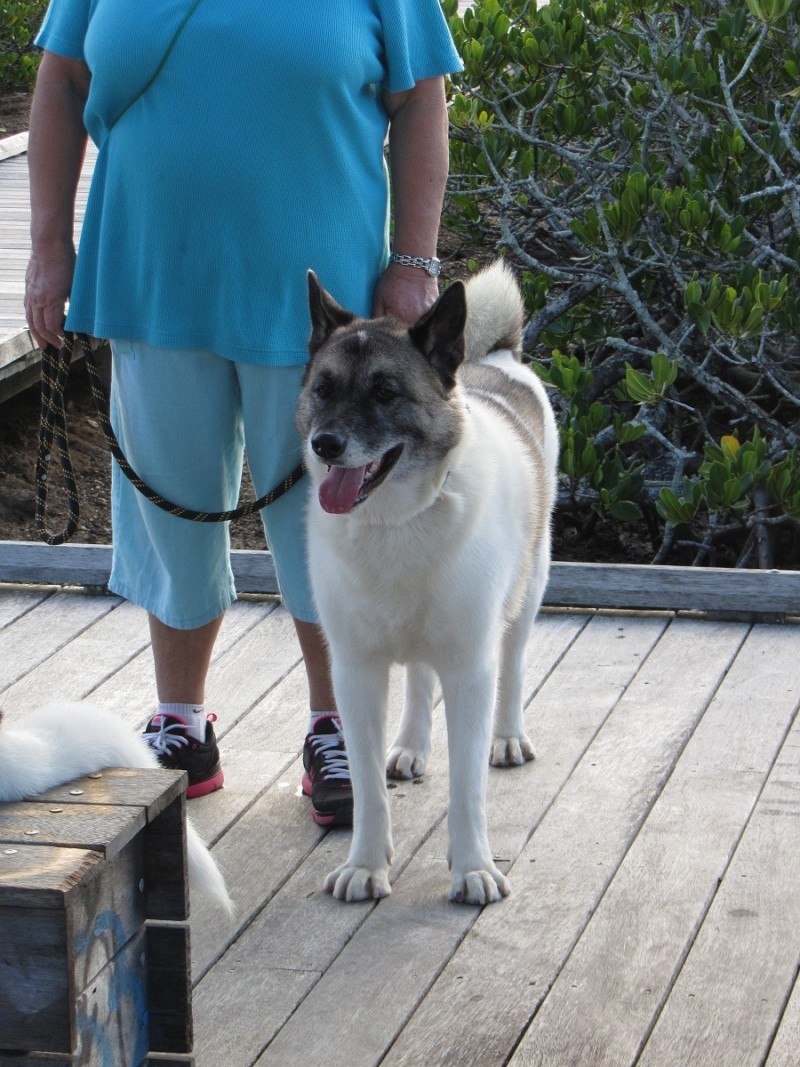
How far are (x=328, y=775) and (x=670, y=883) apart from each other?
2.67ft

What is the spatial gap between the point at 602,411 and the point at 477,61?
1519mm

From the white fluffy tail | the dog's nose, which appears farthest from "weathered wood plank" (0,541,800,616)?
the white fluffy tail

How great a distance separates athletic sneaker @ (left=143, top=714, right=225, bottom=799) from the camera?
3275 mm

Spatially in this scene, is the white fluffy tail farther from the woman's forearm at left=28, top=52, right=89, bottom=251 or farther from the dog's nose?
the woman's forearm at left=28, top=52, right=89, bottom=251

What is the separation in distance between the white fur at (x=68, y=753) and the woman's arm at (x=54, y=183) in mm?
1207

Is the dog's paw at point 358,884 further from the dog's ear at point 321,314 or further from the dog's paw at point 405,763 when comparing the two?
the dog's ear at point 321,314

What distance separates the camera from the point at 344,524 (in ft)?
9.23

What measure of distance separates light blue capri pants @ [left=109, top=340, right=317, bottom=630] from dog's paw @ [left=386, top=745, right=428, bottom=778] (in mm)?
423

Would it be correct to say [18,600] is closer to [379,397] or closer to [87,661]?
[87,661]

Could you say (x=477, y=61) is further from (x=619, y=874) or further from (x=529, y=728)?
(x=619, y=874)

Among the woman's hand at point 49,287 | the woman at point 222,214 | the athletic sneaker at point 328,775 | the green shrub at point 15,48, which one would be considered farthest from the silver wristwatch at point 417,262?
the green shrub at point 15,48

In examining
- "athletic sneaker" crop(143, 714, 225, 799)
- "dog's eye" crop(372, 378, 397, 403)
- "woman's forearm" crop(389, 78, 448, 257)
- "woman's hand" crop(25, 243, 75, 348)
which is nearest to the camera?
"dog's eye" crop(372, 378, 397, 403)

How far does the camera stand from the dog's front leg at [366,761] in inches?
113

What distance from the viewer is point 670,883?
9.34ft
